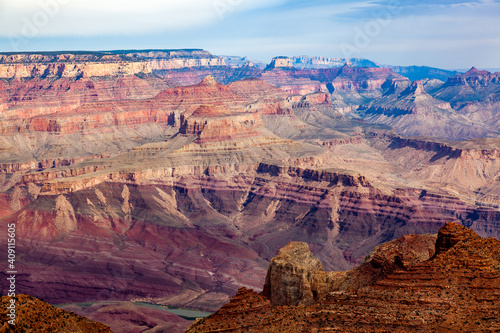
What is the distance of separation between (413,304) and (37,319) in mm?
27947

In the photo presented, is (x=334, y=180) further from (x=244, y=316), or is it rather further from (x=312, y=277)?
(x=244, y=316)

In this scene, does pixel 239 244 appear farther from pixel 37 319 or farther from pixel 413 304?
pixel 413 304

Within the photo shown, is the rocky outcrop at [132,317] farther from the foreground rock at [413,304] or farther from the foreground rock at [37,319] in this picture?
the foreground rock at [413,304]

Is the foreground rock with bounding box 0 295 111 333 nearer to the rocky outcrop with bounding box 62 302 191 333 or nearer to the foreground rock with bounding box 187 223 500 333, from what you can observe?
the foreground rock with bounding box 187 223 500 333

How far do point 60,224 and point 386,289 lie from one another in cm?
11542

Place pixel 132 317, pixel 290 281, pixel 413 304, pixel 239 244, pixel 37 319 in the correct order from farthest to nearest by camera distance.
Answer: pixel 239 244 < pixel 132 317 < pixel 290 281 < pixel 37 319 < pixel 413 304

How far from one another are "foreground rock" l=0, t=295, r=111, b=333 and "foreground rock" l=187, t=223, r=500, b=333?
9763 millimetres

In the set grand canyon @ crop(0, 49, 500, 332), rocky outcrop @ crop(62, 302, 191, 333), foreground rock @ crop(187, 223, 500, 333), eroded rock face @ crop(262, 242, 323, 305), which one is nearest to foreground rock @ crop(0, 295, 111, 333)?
grand canyon @ crop(0, 49, 500, 332)

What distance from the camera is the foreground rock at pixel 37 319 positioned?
125 feet

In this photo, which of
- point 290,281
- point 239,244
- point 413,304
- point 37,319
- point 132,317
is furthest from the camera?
point 239,244

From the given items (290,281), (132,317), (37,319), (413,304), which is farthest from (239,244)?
(413,304)

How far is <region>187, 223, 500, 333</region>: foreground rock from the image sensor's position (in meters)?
37.2

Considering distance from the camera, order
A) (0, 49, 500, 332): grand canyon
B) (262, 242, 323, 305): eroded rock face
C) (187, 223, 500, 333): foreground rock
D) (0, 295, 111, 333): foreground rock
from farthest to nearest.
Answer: (262, 242, 323, 305): eroded rock face < (0, 49, 500, 332): grand canyon < (0, 295, 111, 333): foreground rock < (187, 223, 500, 333): foreground rock

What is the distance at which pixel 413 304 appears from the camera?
38781 mm
